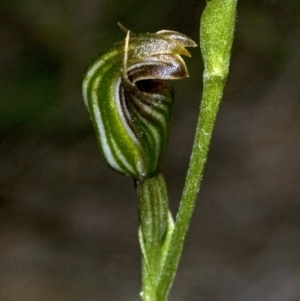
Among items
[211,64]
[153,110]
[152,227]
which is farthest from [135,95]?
[152,227]

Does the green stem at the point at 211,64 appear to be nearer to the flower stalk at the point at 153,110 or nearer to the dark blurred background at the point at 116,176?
the flower stalk at the point at 153,110

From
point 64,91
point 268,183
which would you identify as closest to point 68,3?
point 64,91

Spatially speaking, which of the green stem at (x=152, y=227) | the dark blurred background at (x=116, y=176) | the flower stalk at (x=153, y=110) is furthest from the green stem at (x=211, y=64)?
the dark blurred background at (x=116, y=176)

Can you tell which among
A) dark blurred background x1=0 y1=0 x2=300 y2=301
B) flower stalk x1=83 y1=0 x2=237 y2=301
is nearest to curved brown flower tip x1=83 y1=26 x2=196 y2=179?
flower stalk x1=83 y1=0 x2=237 y2=301

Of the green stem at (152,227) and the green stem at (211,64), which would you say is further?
the green stem at (152,227)

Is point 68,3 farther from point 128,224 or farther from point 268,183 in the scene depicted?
point 268,183

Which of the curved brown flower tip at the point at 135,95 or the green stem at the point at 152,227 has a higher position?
the curved brown flower tip at the point at 135,95

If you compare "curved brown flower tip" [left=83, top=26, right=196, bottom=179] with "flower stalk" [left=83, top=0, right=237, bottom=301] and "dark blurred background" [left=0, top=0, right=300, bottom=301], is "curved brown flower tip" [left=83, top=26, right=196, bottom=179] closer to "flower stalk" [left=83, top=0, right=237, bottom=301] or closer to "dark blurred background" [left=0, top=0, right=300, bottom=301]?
"flower stalk" [left=83, top=0, right=237, bottom=301]

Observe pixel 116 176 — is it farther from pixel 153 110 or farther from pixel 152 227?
pixel 153 110

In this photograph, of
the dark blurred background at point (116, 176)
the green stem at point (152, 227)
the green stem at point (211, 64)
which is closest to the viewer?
the green stem at point (211, 64)
